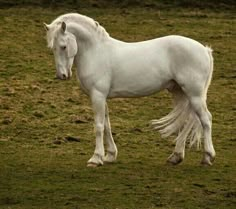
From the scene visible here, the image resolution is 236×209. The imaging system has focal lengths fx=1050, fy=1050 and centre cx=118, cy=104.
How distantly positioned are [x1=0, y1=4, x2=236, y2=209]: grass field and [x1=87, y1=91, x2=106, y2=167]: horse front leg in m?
0.18

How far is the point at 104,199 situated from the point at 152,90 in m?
2.25

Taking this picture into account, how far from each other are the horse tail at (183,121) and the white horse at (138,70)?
0.04ft

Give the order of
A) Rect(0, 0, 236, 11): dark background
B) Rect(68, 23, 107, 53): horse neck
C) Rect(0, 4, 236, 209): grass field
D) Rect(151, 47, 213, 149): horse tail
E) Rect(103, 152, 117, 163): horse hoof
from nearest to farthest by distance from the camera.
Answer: Rect(0, 4, 236, 209): grass field → Rect(68, 23, 107, 53): horse neck → Rect(151, 47, 213, 149): horse tail → Rect(103, 152, 117, 163): horse hoof → Rect(0, 0, 236, 11): dark background

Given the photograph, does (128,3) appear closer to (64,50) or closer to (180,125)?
(180,125)

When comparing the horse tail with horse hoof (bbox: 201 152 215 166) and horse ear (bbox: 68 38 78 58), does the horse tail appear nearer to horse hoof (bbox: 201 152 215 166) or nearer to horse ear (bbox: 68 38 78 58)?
horse hoof (bbox: 201 152 215 166)

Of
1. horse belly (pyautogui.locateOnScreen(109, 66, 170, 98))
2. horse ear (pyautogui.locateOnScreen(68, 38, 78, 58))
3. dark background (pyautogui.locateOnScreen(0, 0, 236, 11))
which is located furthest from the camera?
dark background (pyautogui.locateOnScreen(0, 0, 236, 11))

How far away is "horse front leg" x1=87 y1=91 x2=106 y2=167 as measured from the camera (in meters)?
12.5

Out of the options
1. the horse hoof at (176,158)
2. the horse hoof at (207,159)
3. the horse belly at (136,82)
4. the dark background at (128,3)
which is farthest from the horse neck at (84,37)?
the dark background at (128,3)

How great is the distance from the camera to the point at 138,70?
12.6 metres

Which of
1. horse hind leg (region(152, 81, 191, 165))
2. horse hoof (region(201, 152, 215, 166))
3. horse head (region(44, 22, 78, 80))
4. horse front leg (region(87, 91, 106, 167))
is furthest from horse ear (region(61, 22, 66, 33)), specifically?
horse hoof (region(201, 152, 215, 166))

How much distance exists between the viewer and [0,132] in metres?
15.1

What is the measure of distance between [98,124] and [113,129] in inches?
110

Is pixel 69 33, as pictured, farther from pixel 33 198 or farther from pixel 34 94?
pixel 34 94

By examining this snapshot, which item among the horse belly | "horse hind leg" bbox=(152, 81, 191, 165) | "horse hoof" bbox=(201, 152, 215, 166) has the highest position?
the horse belly
